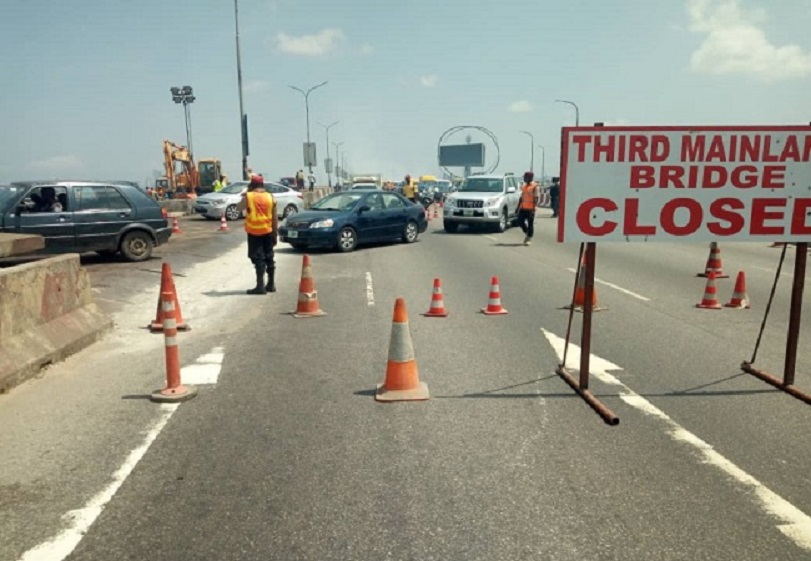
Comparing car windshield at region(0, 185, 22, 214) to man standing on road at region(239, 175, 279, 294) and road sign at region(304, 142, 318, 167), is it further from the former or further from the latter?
road sign at region(304, 142, 318, 167)

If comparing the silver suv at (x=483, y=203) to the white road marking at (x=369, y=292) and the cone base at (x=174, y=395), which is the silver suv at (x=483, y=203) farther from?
the cone base at (x=174, y=395)

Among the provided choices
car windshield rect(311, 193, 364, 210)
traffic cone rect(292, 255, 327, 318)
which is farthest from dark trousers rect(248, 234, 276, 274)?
car windshield rect(311, 193, 364, 210)

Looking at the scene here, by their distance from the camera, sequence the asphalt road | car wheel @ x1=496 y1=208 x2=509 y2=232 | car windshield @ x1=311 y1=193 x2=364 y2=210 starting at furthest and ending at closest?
car wheel @ x1=496 y1=208 x2=509 y2=232 < car windshield @ x1=311 y1=193 x2=364 y2=210 < the asphalt road

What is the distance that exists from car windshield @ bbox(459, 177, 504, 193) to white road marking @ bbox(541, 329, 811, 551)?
676 inches

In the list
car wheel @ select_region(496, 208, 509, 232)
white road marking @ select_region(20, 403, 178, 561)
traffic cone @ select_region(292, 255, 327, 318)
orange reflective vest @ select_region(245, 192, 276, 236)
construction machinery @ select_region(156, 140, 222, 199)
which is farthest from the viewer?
construction machinery @ select_region(156, 140, 222, 199)

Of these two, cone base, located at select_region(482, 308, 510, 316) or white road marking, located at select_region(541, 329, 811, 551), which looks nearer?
white road marking, located at select_region(541, 329, 811, 551)

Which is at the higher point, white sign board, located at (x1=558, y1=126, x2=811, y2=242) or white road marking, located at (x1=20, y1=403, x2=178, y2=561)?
white sign board, located at (x1=558, y1=126, x2=811, y2=242)

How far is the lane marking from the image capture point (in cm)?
578

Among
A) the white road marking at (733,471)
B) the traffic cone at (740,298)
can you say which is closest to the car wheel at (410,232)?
the traffic cone at (740,298)

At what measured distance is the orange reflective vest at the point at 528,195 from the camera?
1748 cm

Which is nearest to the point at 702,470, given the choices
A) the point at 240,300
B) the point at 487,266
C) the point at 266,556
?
the point at 266,556

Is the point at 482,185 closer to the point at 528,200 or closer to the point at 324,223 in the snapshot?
the point at 528,200

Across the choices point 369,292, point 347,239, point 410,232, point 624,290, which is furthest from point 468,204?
point 369,292

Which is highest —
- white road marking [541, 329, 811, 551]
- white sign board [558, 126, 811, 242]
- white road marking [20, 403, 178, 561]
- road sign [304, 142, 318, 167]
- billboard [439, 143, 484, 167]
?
billboard [439, 143, 484, 167]
